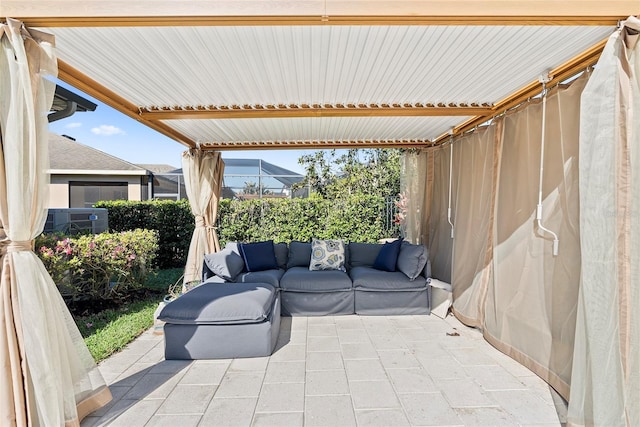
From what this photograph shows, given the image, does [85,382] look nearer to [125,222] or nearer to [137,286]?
[137,286]

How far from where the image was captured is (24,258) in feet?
6.39

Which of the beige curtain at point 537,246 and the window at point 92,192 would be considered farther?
the window at point 92,192

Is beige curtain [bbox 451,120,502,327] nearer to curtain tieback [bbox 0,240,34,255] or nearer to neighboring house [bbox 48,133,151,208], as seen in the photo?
curtain tieback [bbox 0,240,34,255]

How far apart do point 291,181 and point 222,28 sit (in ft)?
27.3

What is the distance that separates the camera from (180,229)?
749 centimetres

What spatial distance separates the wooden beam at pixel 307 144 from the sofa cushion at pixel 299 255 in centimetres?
178

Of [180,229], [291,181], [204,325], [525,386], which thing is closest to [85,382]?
[204,325]

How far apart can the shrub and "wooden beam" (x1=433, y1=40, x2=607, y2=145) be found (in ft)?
17.1

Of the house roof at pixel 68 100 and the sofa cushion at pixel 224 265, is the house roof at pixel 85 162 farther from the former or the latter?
the sofa cushion at pixel 224 265

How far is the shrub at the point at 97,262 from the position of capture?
3922mm

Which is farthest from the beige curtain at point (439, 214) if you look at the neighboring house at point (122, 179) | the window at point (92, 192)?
the window at point (92, 192)

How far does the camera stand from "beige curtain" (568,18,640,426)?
6.13 ft
